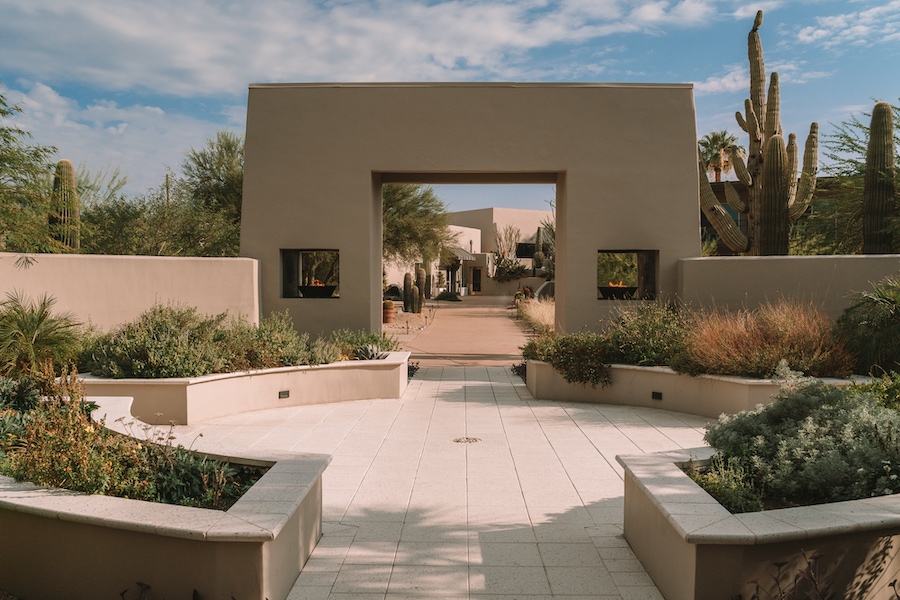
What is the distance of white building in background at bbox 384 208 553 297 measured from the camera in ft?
143

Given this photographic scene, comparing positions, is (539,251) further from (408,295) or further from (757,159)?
(757,159)

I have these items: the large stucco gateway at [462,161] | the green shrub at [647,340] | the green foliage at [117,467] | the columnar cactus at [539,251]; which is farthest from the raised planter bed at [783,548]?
Result: the columnar cactus at [539,251]

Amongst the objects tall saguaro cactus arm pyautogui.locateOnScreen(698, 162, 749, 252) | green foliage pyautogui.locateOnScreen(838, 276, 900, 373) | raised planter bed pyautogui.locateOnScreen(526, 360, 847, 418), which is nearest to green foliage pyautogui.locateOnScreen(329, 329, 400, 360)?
raised planter bed pyautogui.locateOnScreen(526, 360, 847, 418)

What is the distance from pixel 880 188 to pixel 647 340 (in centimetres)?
668

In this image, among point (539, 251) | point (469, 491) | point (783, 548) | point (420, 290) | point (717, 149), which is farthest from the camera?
point (539, 251)

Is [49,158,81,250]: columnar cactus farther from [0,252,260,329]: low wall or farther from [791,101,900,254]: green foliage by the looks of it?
[791,101,900,254]: green foliage

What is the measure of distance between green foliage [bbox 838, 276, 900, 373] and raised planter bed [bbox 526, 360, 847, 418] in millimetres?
867

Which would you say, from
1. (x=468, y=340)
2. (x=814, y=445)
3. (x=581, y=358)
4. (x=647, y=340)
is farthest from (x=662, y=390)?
(x=468, y=340)

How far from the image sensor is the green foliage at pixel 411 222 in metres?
25.2

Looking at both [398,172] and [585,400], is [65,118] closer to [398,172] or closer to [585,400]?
[398,172]

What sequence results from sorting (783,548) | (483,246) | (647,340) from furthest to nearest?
(483,246) → (647,340) → (783,548)

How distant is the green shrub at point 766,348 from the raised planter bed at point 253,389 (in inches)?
172

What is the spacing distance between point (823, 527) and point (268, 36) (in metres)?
10.4

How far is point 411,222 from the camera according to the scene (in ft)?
82.9
